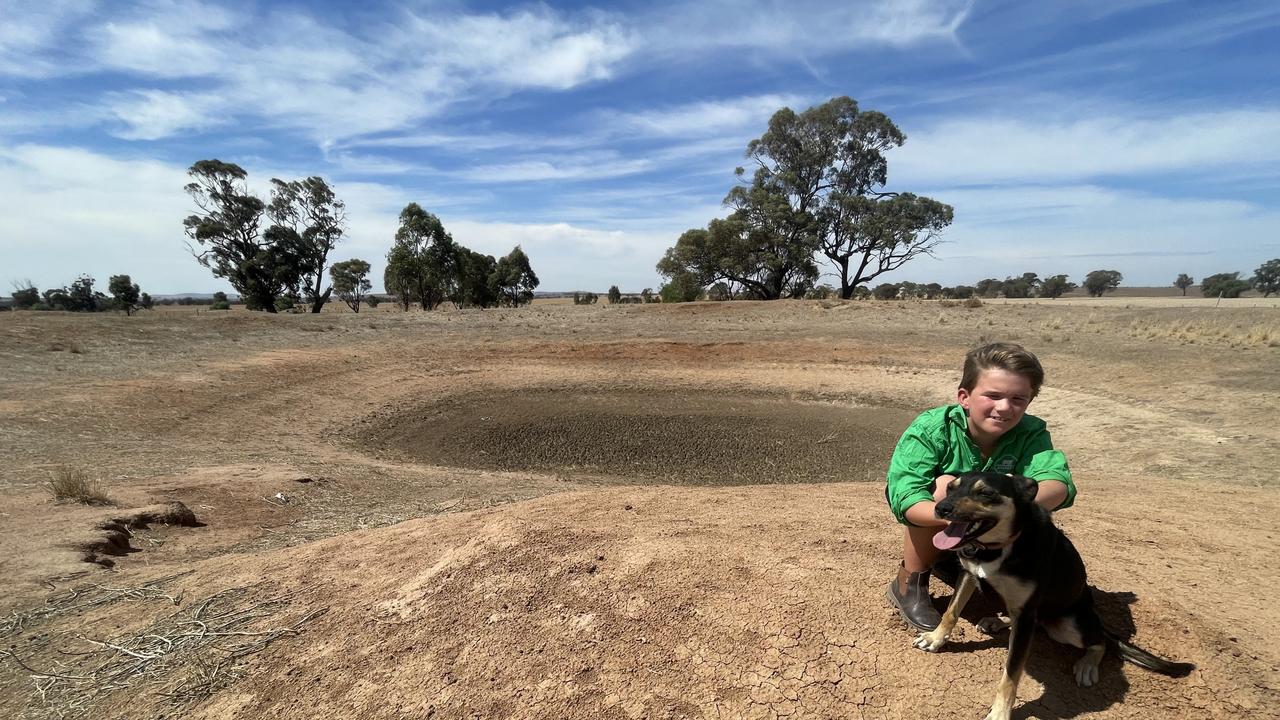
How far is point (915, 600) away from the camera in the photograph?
262cm

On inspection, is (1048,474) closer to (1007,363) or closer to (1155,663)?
(1007,363)

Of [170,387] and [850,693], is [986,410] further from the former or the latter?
[170,387]

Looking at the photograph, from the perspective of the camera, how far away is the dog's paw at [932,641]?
2426mm

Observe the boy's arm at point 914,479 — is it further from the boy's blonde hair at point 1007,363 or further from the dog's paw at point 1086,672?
the dog's paw at point 1086,672

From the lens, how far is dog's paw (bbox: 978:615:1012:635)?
2486 millimetres

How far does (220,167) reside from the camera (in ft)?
112

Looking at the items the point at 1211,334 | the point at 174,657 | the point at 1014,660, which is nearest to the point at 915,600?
the point at 1014,660

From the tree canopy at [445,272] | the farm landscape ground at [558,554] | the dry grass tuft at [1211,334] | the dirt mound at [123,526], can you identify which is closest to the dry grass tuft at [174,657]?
the farm landscape ground at [558,554]

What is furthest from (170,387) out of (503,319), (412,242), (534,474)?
(412,242)

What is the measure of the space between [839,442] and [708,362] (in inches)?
282

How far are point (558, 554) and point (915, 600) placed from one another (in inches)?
78.4

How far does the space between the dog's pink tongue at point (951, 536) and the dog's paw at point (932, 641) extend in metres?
0.73

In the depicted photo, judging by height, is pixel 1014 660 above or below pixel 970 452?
below

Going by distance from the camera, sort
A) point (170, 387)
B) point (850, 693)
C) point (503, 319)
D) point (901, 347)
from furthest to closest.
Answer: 1. point (503, 319)
2. point (901, 347)
3. point (170, 387)
4. point (850, 693)
